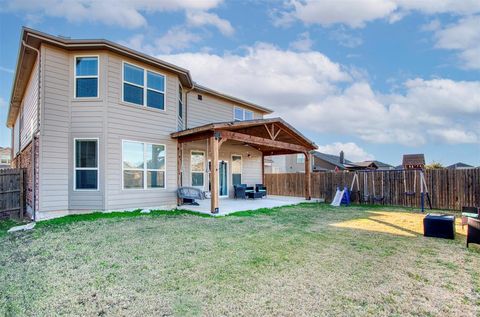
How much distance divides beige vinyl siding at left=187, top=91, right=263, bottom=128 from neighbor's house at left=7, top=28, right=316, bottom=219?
1310mm

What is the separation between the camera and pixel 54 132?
7770mm

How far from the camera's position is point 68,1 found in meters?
8.44

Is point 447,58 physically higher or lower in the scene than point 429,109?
higher

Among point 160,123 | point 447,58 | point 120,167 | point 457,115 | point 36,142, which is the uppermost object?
point 447,58

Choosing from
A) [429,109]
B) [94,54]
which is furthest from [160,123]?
[429,109]

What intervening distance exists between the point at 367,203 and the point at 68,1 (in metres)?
14.1

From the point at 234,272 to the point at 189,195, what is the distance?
668cm

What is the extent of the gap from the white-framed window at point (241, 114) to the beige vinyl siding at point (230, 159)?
4.85 ft

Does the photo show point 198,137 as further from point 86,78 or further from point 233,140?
point 86,78

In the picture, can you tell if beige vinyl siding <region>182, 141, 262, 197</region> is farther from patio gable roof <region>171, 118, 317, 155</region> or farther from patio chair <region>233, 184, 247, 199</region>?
patio gable roof <region>171, 118, 317, 155</region>

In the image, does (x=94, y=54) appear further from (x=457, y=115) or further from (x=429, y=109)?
(x=457, y=115)

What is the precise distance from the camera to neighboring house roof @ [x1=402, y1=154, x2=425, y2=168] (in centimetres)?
1142

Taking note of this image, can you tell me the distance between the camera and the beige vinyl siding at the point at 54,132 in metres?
7.55

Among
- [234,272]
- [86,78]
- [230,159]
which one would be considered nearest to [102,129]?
[86,78]
